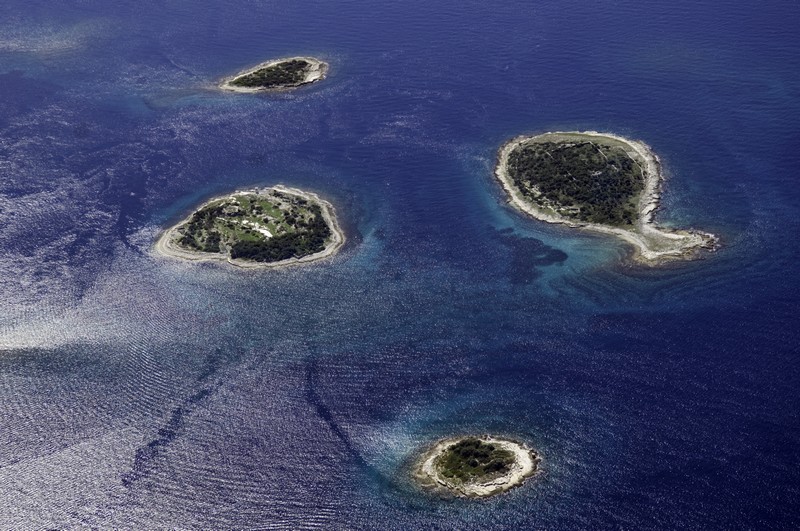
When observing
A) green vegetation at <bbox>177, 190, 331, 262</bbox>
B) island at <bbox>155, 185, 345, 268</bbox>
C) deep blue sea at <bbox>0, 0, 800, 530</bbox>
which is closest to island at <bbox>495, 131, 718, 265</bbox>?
deep blue sea at <bbox>0, 0, 800, 530</bbox>

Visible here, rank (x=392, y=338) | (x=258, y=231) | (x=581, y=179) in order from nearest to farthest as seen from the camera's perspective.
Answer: (x=392, y=338), (x=258, y=231), (x=581, y=179)

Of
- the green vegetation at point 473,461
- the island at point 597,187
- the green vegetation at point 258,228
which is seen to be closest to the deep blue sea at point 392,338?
the island at point 597,187

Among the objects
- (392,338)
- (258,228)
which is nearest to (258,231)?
(258,228)

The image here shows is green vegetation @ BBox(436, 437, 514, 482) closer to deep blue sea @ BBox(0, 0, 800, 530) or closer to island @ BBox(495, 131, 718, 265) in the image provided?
deep blue sea @ BBox(0, 0, 800, 530)

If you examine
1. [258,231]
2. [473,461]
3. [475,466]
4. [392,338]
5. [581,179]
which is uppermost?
[581,179]

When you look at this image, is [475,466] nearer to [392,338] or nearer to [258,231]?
[392,338]
